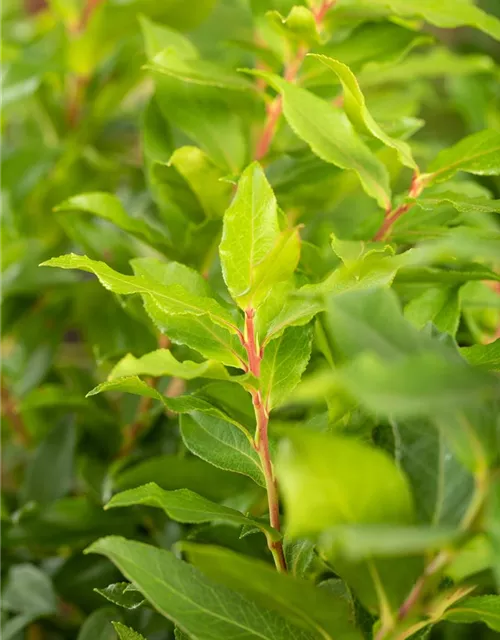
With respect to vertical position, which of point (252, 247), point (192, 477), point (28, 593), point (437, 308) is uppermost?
point (252, 247)

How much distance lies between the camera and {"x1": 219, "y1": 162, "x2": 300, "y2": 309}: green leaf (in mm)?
412

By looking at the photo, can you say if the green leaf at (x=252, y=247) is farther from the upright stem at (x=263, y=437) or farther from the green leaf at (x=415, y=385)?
the green leaf at (x=415, y=385)

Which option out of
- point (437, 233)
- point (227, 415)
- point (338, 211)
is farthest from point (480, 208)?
point (338, 211)

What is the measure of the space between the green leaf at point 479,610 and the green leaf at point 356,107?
A: 263 millimetres

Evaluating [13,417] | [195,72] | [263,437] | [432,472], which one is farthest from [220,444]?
[13,417]

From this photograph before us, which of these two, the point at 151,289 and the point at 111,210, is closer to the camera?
the point at 151,289

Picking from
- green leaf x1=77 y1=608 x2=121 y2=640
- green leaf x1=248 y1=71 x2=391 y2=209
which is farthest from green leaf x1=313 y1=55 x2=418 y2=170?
green leaf x1=77 y1=608 x2=121 y2=640

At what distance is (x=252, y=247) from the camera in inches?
16.3

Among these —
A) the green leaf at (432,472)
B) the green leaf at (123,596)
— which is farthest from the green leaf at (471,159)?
the green leaf at (123,596)

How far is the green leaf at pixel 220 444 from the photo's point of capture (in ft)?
1.49

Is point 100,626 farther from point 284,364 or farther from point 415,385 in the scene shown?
point 415,385

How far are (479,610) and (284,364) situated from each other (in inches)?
6.5

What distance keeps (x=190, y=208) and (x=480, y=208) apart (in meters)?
0.26

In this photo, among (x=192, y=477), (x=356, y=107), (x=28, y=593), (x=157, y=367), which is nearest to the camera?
(x=157, y=367)
